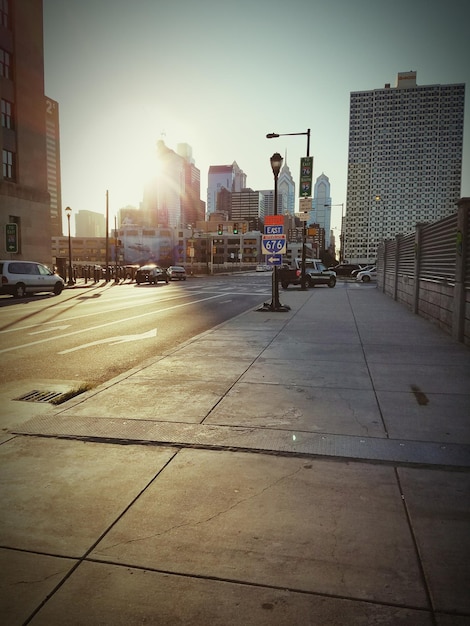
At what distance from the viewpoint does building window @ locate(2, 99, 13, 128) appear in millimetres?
40312

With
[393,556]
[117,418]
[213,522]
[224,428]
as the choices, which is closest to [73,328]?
[117,418]

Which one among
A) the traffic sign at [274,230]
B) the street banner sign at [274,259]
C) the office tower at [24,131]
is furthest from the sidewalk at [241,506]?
the office tower at [24,131]

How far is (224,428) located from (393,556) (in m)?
2.24

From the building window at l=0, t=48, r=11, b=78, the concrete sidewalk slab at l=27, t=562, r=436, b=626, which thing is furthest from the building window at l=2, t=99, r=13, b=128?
the concrete sidewalk slab at l=27, t=562, r=436, b=626

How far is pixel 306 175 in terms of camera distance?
75.7ft

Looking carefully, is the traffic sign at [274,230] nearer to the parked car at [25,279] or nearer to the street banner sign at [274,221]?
the street banner sign at [274,221]

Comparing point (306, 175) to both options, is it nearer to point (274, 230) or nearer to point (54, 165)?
point (274, 230)

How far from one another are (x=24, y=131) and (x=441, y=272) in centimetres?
4399

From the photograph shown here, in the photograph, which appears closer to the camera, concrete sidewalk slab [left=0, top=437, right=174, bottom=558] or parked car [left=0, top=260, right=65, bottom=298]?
concrete sidewalk slab [left=0, top=437, right=174, bottom=558]

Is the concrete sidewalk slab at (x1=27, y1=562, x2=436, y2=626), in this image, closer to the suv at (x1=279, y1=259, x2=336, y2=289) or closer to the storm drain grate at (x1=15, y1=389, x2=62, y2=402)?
the storm drain grate at (x1=15, y1=389, x2=62, y2=402)

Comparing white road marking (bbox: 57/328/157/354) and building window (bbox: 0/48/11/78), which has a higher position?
building window (bbox: 0/48/11/78)

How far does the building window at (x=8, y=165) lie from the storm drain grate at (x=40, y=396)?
41743 mm

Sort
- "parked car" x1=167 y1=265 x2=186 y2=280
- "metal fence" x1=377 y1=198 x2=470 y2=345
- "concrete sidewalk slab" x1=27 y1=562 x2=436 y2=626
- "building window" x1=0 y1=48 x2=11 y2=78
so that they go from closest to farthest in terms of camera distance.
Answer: "concrete sidewalk slab" x1=27 y1=562 x2=436 y2=626 → "metal fence" x1=377 y1=198 x2=470 y2=345 → "building window" x1=0 y1=48 x2=11 y2=78 → "parked car" x1=167 y1=265 x2=186 y2=280

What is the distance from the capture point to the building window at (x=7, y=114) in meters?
40.3
